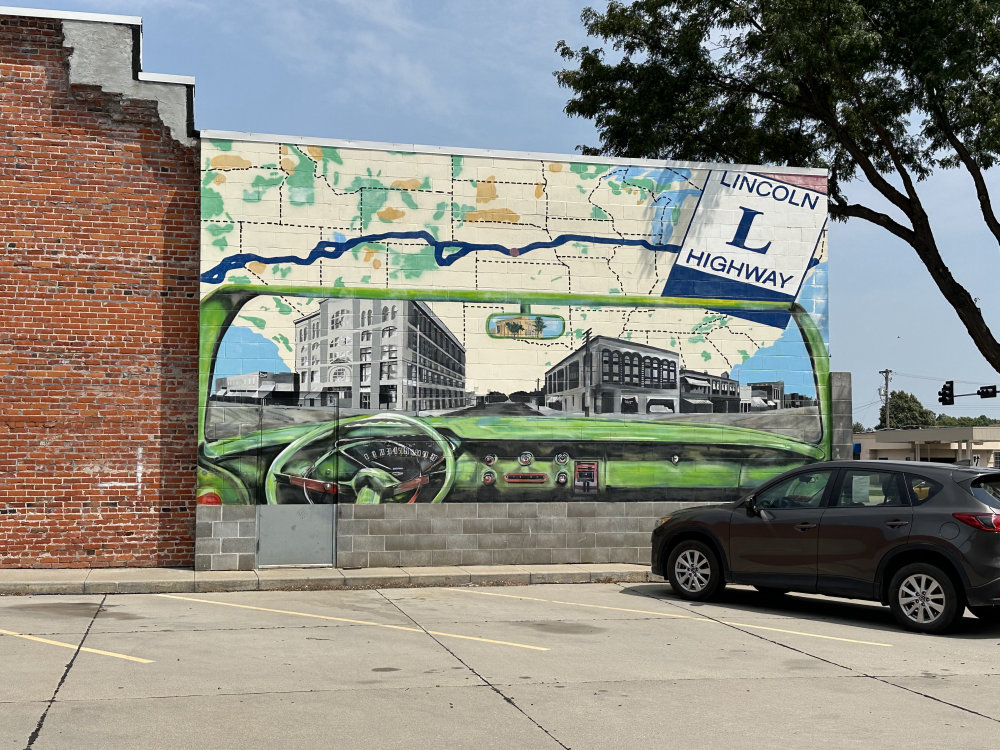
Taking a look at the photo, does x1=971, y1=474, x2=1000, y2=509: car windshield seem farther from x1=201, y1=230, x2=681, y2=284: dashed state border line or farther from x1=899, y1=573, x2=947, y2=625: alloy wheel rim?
x1=201, y1=230, x2=681, y2=284: dashed state border line

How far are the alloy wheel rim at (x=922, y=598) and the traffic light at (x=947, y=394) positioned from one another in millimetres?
45152

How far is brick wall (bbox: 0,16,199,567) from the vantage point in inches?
556

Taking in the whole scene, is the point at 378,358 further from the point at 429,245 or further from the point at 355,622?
the point at 355,622

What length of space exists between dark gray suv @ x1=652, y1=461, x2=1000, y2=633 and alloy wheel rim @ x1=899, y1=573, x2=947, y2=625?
0.4 inches

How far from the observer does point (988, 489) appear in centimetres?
1074

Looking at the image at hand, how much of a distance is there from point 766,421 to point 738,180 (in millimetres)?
3772

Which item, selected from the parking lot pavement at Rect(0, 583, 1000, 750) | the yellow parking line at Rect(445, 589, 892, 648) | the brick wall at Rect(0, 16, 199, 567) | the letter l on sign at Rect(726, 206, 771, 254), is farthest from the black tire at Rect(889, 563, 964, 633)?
the brick wall at Rect(0, 16, 199, 567)

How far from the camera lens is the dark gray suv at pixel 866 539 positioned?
1045 centimetres

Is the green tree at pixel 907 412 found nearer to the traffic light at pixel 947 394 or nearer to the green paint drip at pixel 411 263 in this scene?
the traffic light at pixel 947 394

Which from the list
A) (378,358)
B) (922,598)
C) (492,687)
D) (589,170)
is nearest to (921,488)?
(922,598)

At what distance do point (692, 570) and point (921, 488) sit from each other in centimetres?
293

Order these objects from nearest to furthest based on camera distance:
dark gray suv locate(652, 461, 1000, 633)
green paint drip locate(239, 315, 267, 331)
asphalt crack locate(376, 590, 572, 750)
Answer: asphalt crack locate(376, 590, 572, 750) → dark gray suv locate(652, 461, 1000, 633) → green paint drip locate(239, 315, 267, 331)

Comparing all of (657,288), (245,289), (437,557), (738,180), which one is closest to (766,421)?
(657,288)

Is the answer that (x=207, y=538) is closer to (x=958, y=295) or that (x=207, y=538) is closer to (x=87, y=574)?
(x=87, y=574)
